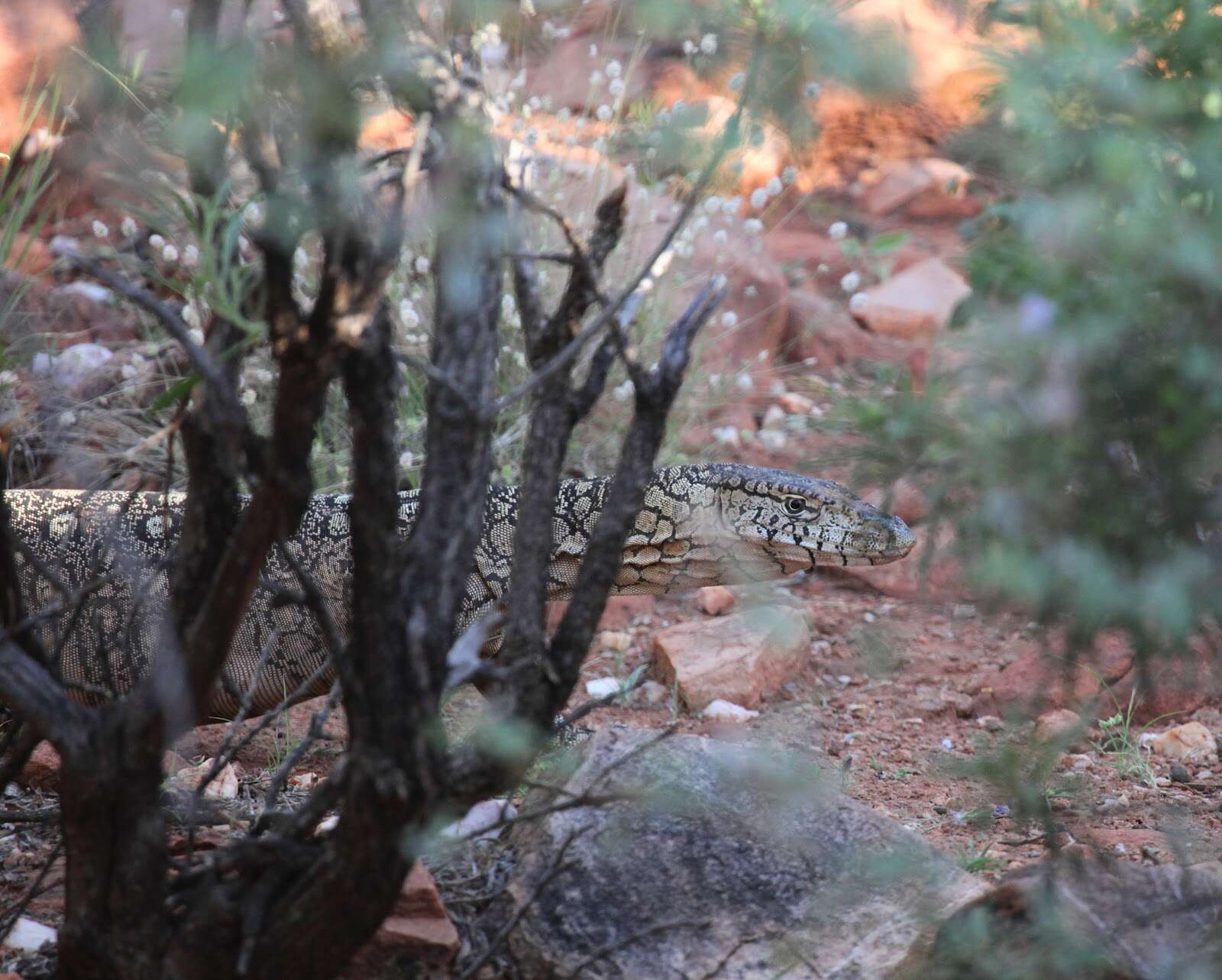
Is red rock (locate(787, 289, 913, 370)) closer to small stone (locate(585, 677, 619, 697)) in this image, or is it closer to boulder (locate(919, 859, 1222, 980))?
small stone (locate(585, 677, 619, 697))

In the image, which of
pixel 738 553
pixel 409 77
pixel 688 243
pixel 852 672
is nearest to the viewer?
pixel 409 77

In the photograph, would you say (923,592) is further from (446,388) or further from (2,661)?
(2,661)

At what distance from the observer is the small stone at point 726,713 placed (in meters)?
5.53

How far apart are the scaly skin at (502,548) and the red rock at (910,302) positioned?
4.61 metres

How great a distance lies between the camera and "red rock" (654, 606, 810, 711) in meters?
5.69

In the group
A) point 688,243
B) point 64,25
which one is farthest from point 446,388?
point 64,25

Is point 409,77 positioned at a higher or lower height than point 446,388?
higher

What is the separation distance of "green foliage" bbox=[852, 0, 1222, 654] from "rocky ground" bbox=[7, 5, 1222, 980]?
6.9 inches

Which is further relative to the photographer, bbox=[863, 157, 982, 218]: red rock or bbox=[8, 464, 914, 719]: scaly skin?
bbox=[863, 157, 982, 218]: red rock

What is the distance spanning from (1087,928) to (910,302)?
7.76 m

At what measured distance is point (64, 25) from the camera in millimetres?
7812

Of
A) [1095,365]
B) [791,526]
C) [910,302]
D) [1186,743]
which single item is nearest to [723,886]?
[1095,365]

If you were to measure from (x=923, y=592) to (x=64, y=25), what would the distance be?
7.42 m

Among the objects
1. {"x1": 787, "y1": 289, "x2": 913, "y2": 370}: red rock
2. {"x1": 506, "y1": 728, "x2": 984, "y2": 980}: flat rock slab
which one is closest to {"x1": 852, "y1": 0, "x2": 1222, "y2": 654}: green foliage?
{"x1": 506, "y1": 728, "x2": 984, "y2": 980}: flat rock slab
